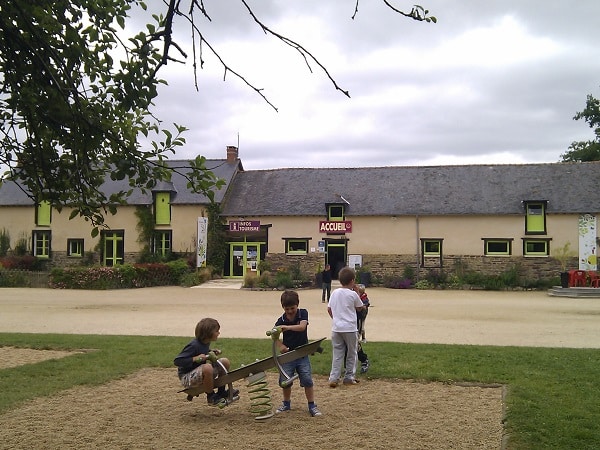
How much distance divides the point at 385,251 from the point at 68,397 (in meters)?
23.9

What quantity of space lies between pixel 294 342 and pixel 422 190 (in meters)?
25.6

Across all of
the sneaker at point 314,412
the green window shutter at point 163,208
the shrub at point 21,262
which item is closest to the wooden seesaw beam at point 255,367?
the sneaker at point 314,412

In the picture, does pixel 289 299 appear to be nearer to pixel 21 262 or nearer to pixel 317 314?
pixel 317 314

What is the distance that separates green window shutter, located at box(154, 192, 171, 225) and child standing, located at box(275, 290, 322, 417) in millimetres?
26603

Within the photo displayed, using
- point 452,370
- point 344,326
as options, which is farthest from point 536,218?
point 344,326

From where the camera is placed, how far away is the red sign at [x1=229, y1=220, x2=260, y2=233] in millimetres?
30828

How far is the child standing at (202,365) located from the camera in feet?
18.6

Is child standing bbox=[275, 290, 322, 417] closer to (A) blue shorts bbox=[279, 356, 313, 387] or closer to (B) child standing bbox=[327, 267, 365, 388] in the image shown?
(A) blue shorts bbox=[279, 356, 313, 387]

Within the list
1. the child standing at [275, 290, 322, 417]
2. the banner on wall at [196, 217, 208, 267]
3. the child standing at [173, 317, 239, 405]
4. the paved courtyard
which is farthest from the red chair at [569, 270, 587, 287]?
the child standing at [173, 317, 239, 405]

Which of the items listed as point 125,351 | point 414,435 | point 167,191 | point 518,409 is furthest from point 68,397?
point 167,191

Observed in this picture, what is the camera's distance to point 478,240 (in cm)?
2861

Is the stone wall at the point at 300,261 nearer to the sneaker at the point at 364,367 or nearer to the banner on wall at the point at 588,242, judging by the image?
the banner on wall at the point at 588,242

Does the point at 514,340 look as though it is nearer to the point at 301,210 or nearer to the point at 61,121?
the point at 61,121

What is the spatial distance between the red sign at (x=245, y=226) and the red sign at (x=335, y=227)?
3.42m
